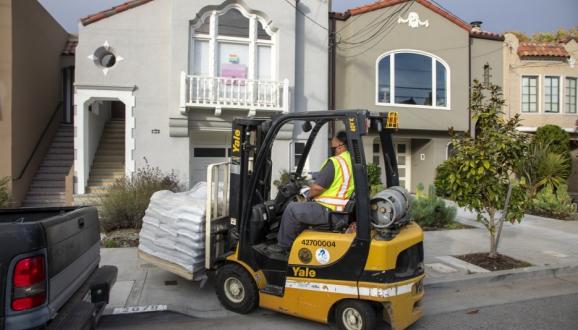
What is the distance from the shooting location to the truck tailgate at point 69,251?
303 centimetres

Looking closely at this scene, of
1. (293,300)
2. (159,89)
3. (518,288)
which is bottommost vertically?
(518,288)

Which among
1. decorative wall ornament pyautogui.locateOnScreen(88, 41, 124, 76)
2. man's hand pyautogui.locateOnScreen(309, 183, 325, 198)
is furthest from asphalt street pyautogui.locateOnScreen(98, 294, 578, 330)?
decorative wall ornament pyautogui.locateOnScreen(88, 41, 124, 76)

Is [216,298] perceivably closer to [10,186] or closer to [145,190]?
[145,190]

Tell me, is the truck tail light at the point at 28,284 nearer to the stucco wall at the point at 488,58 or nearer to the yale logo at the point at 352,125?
the yale logo at the point at 352,125

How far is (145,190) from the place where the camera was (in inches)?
377

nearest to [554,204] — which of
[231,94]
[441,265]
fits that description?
[441,265]

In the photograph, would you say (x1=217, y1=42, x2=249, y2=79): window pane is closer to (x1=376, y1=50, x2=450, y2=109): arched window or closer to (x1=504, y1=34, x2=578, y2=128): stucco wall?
(x1=376, y1=50, x2=450, y2=109): arched window

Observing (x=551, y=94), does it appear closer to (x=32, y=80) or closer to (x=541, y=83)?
(x=541, y=83)

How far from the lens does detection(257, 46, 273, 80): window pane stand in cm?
1321

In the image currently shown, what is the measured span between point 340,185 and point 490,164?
11.1 feet

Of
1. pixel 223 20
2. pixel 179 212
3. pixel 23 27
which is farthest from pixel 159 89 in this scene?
pixel 179 212

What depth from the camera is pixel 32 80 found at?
12320mm

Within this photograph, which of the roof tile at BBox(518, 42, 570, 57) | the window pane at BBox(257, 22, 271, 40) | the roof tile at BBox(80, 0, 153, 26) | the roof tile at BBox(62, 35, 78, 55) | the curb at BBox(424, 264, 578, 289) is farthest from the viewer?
the roof tile at BBox(518, 42, 570, 57)

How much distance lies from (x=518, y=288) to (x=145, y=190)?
7.25 meters
